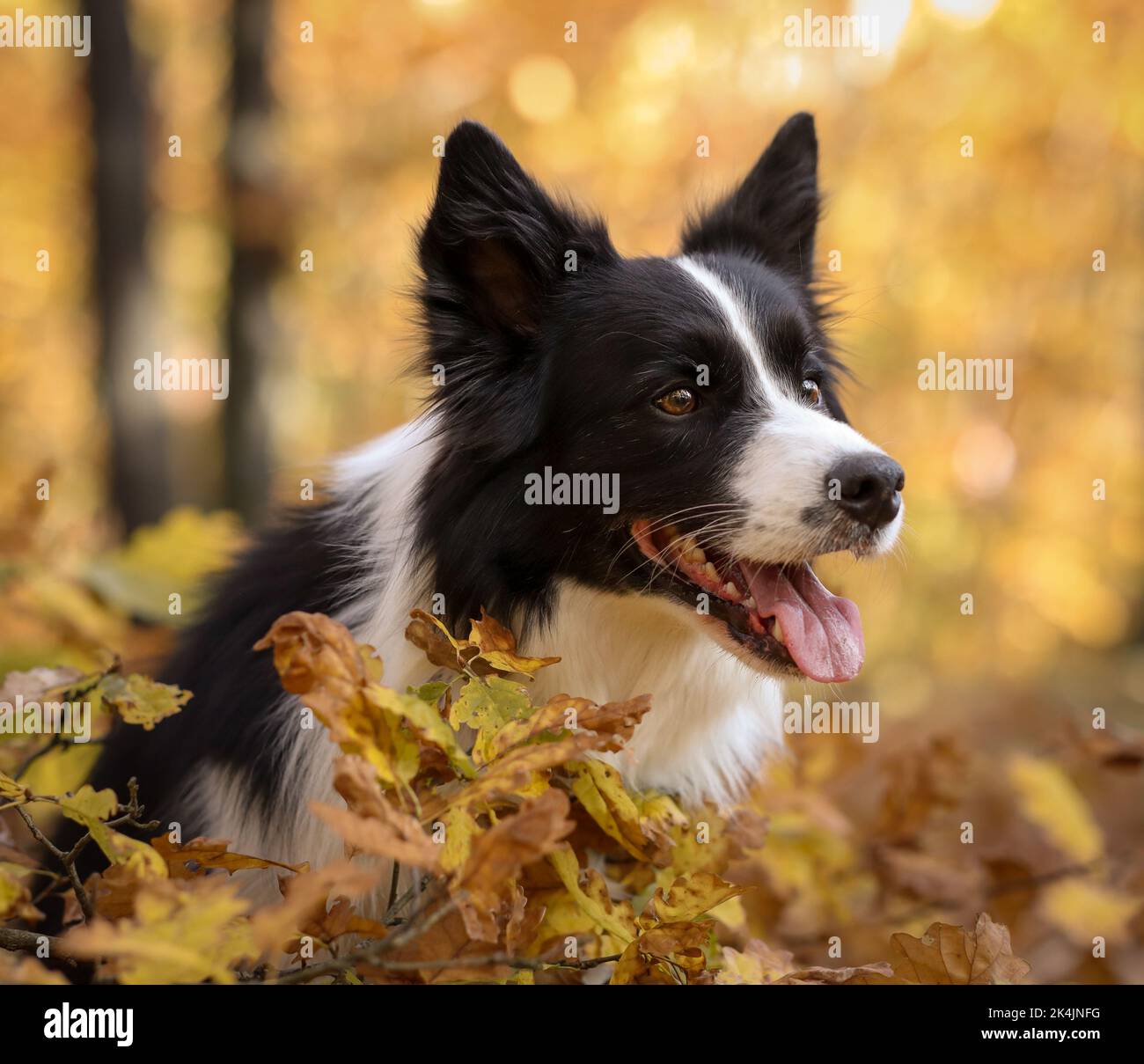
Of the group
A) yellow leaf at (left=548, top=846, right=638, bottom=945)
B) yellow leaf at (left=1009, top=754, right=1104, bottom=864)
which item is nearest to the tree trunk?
yellow leaf at (left=1009, top=754, right=1104, bottom=864)

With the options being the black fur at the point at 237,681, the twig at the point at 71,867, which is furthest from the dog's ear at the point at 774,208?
the twig at the point at 71,867

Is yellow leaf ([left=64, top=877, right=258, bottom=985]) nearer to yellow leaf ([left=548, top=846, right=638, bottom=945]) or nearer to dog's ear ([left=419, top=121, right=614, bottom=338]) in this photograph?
yellow leaf ([left=548, top=846, right=638, bottom=945])

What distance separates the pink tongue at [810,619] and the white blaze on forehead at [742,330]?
Result: 48 centimetres

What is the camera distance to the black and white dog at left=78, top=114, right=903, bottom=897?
294 centimetres

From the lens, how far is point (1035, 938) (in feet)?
13.4

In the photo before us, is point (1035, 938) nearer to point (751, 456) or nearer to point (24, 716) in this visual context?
point (751, 456)

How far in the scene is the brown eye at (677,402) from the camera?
3066 millimetres

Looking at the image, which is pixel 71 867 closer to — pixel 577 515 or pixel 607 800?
pixel 607 800

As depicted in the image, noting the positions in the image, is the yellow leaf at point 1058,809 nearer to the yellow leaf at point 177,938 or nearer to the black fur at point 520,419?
the black fur at point 520,419

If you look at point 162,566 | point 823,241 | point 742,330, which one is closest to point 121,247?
point 162,566
